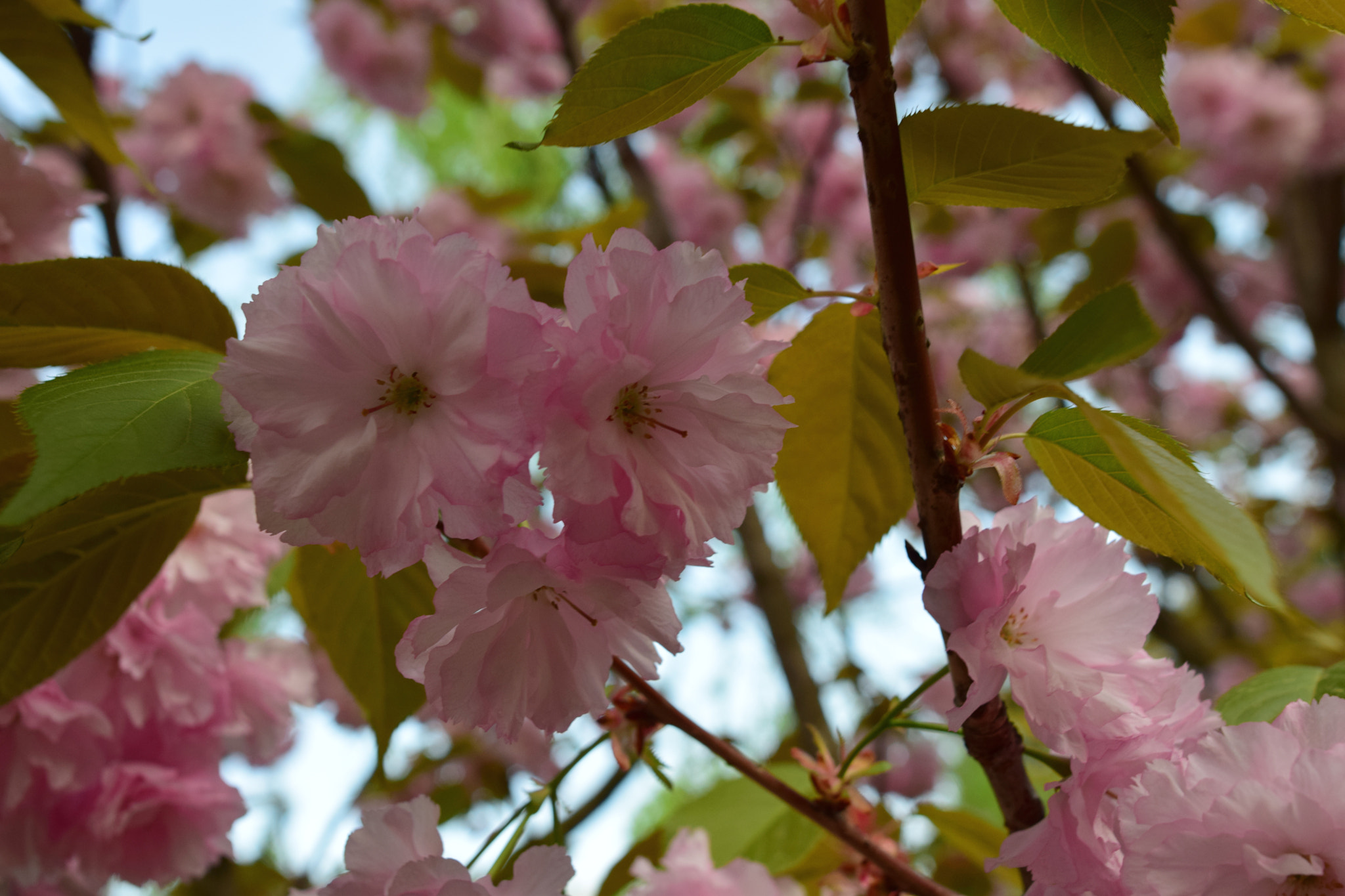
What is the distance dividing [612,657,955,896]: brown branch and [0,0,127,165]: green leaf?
718mm

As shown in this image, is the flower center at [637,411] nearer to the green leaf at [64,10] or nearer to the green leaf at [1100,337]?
the green leaf at [1100,337]

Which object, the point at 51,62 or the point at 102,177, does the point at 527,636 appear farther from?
the point at 102,177

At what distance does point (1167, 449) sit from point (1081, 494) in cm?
11

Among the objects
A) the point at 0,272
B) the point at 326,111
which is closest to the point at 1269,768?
the point at 0,272

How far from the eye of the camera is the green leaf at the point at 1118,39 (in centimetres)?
48

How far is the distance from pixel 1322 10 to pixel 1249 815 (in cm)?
39

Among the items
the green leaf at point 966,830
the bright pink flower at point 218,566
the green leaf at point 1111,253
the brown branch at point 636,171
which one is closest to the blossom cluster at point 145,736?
the bright pink flower at point 218,566

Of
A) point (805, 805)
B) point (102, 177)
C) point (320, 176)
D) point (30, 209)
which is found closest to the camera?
point (805, 805)

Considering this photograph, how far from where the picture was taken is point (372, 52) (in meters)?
3.23

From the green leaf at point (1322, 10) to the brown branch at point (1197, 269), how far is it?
4.88 ft

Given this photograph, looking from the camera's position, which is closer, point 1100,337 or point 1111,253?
point 1100,337

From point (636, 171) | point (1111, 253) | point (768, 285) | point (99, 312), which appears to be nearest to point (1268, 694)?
point (768, 285)

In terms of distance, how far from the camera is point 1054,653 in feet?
1.71

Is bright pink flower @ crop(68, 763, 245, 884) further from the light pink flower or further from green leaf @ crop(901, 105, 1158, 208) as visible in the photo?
green leaf @ crop(901, 105, 1158, 208)
